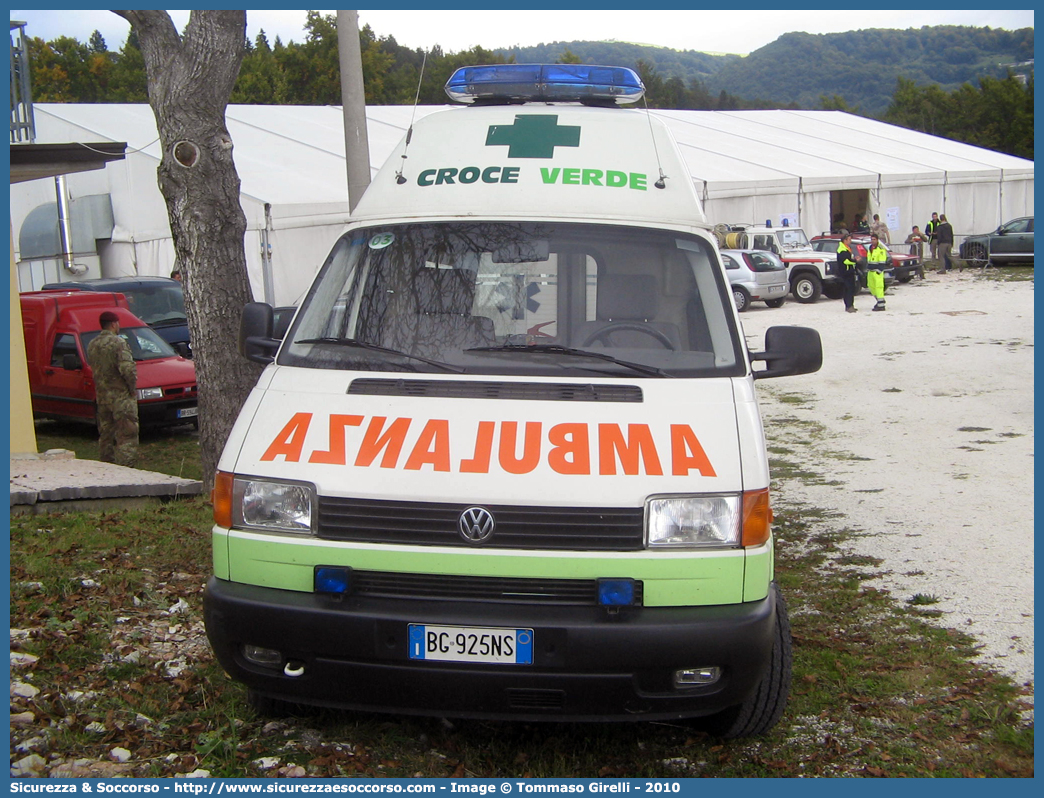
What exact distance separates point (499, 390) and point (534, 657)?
1028 mm

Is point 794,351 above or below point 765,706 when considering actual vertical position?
above

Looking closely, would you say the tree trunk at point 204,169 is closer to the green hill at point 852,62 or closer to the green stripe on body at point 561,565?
the green stripe on body at point 561,565

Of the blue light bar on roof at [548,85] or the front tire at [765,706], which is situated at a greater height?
the blue light bar on roof at [548,85]

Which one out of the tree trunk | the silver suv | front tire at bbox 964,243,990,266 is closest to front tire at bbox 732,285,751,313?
the silver suv

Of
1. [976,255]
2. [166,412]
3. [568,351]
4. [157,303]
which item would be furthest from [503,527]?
[976,255]

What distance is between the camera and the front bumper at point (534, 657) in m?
3.49

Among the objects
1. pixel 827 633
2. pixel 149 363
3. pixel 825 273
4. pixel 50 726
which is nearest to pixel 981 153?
pixel 825 273

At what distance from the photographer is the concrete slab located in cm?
770

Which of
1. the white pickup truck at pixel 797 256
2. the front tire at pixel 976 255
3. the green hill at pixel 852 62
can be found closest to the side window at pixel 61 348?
the white pickup truck at pixel 797 256

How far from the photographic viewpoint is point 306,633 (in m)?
3.59

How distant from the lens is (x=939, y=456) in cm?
962

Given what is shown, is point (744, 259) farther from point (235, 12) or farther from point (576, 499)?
point (576, 499)

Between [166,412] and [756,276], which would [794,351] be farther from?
[756,276]

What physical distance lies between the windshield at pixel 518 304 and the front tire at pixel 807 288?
22588 millimetres
